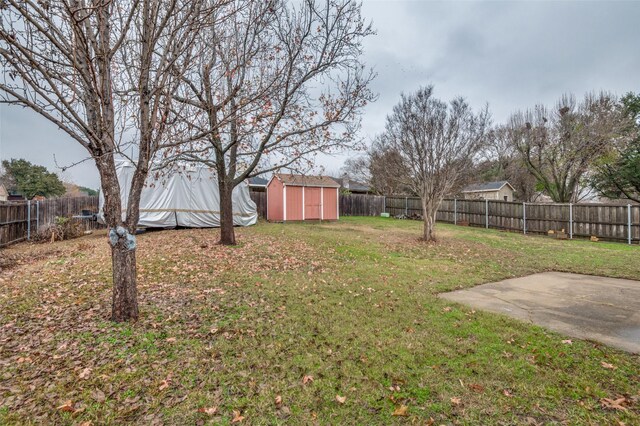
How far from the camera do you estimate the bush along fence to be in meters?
10.2

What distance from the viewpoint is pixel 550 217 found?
14.2 m

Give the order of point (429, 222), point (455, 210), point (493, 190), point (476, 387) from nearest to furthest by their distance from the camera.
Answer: point (476, 387), point (429, 222), point (455, 210), point (493, 190)

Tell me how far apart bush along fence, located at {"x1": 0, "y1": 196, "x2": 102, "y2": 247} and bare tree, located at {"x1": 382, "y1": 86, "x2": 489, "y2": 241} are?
13.6 meters

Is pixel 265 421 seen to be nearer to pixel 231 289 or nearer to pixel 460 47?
pixel 231 289

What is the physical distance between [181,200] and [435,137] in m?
10.6

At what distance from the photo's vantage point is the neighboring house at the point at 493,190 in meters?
29.5

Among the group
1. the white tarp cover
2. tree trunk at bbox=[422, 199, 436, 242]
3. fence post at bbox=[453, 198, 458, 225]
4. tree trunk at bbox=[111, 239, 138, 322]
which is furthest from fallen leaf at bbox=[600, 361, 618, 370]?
fence post at bbox=[453, 198, 458, 225]

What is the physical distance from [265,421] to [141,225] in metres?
12.4

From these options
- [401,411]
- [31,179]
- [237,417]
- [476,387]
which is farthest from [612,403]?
[31,179]

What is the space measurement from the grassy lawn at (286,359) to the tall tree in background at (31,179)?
31894 mm

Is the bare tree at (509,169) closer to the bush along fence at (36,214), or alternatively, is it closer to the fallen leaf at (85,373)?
the bush along fence at (36,214)

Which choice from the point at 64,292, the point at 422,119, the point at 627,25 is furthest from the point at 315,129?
the point at 627,25

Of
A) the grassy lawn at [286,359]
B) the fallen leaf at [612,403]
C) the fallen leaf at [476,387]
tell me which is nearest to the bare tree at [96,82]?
the grassy lawn at [286,359]

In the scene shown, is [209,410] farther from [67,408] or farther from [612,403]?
[612,403]
